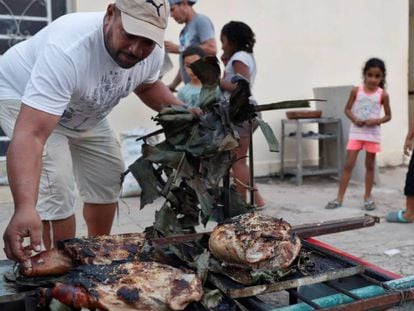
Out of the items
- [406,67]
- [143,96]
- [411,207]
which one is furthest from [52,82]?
[406,67]

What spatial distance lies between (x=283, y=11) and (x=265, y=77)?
A: 85cm

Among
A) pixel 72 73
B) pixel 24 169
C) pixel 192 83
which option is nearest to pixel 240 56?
pixel 192 83

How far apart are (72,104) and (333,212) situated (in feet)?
10.7

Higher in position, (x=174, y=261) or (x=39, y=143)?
(x=39, y=143)

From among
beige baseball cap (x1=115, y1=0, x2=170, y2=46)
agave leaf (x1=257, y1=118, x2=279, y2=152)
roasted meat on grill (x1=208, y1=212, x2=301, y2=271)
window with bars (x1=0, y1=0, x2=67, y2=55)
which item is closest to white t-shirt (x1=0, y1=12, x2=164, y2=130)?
beige baseball cap (x1=115, y1=0, x2=170, y2=46)

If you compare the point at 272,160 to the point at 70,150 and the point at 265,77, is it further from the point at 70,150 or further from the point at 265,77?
the point at 70,150

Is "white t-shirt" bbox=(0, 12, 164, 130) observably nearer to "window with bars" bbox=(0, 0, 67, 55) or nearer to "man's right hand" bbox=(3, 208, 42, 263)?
"man's right hand" bbox=(3, 208, 42, 263)

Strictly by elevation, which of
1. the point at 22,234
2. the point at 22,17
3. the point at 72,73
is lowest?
the point at 22,234

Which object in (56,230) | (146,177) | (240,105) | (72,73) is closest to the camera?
(72,73)

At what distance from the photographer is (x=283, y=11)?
21.8 feet

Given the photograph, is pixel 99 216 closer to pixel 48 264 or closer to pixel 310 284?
pixel 48 264

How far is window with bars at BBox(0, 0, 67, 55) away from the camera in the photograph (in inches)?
205

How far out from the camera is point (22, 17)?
5.29 m

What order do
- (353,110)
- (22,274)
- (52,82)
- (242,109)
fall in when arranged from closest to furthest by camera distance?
(22,274) → (52,82) → (242,109) → (353,110)
